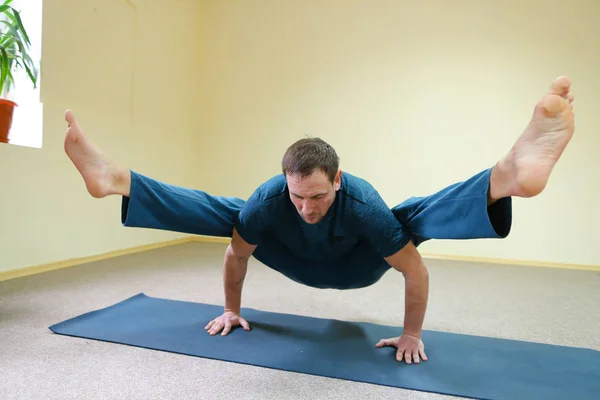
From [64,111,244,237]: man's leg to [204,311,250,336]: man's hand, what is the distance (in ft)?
1.01

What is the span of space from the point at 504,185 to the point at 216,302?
1.36 meters

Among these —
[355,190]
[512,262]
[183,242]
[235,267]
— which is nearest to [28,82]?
[235,267]

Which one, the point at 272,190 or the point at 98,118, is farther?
the point at 98,118

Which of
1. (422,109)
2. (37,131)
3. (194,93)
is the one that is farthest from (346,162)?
(37,131)

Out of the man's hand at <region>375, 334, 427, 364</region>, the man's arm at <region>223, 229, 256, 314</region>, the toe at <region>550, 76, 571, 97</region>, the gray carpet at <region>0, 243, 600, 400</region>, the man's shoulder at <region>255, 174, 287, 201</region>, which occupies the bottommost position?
the gray carpet at <region>0, 243, 600, 400</region>

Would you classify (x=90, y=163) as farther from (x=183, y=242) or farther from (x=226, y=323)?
(x=183, y=242)

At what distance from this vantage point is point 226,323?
1.48 metres

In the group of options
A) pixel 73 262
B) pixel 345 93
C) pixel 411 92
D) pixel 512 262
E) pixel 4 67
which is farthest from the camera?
pixel 345 93

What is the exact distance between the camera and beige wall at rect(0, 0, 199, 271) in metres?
2.31

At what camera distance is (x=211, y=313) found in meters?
1.69

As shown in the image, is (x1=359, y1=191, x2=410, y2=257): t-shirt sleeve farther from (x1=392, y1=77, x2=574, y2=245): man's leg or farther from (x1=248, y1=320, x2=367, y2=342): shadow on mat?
(x1=248, y1=320, x2=367, y2=342): shadow on mat

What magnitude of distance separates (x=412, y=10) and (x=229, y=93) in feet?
6.01

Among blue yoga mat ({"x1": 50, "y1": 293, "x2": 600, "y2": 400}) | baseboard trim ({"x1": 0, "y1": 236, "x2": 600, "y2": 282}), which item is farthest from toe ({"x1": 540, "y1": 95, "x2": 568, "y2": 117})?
baseboard trim ({"x1": 0, "y1": 236, "x2": 600, "y2": 282})

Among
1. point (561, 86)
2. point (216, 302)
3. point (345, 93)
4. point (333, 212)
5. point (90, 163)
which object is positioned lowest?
point (216, 302)
